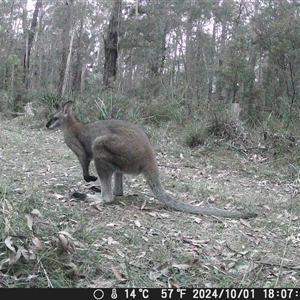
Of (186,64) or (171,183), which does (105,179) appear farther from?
(186,64)

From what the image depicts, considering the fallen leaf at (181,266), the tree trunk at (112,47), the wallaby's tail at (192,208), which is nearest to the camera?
the fallen leaf at (181,266)

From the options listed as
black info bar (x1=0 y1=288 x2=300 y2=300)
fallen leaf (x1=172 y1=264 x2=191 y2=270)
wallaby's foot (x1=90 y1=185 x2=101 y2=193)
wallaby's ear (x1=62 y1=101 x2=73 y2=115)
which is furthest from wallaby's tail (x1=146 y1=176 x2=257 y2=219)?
wallaby's ear (x1=62 y1=101 x2=73 y2=115)

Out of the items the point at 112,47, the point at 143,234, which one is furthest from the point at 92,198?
the point at 112,47

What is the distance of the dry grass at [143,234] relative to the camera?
3.16m

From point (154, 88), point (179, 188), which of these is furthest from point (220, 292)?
point (154, 88)

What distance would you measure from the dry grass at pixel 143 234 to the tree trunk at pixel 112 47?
10.2 metres

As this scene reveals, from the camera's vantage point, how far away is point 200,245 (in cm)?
420

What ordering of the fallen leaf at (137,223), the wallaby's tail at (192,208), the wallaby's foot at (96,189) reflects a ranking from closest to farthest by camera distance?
the fallen leaf at (137,223)
the wallaby's tail at (192,208)
the wallaby's foot at (96,189)

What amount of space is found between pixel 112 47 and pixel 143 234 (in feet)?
46.5

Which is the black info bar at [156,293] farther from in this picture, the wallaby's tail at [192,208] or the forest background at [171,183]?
the wallaby's tail at [192,208]

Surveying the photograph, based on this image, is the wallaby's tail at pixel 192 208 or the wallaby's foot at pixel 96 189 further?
the wallaby's foot at pixel 96 189

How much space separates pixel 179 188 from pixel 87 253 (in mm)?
3200

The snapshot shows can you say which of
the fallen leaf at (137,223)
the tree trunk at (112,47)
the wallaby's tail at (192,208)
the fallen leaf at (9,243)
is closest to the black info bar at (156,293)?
the fallen leaf at (9,243)

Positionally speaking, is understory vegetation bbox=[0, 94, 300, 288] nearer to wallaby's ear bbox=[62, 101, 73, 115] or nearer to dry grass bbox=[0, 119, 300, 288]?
dry grass bbox=[0, 119, 300, 288]
